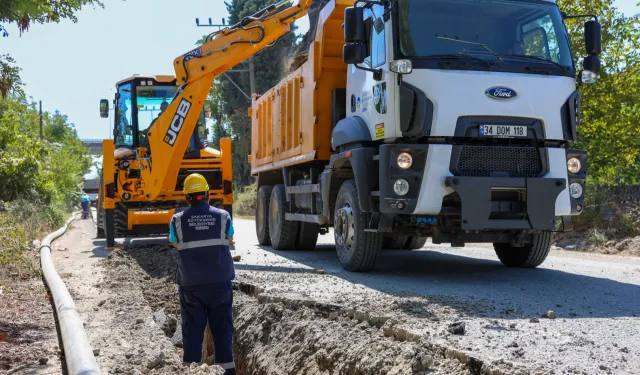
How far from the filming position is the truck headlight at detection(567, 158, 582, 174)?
8.36 metres

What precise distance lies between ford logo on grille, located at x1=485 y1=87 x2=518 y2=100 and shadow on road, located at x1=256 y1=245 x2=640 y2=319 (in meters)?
2.11

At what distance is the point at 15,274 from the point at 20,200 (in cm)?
1014

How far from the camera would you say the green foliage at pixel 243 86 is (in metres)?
46.3

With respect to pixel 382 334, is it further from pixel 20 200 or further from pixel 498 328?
pixel 20 200

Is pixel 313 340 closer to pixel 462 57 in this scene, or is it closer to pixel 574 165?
pixel 462 57

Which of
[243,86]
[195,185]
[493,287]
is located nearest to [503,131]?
[493,287]

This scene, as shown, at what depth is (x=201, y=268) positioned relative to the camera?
19.3 ft

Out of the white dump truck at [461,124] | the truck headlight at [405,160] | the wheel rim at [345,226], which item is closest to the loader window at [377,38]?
the white dump truck at [461,124]

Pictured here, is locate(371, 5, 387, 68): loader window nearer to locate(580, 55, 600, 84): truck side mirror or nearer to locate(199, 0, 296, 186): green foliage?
locate(580, 55, 600, 84): truck side mirror

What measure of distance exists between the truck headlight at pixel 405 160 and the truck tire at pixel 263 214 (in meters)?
6.49

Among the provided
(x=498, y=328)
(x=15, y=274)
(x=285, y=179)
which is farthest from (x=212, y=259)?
(x=285, y=179)

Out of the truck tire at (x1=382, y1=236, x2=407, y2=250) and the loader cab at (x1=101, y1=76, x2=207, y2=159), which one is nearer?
the truck tire at (x1=382, y1=236, x2=407, y2=250)

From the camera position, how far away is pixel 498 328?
5652 millimetres

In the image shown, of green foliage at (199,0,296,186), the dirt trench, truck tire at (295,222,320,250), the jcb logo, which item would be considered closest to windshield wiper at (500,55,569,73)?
the dirt trench
